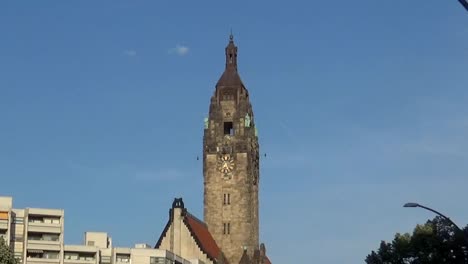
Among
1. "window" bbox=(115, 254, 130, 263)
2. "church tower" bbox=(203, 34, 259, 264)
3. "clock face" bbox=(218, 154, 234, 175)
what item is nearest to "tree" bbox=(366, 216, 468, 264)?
"window" bbox=(115, 254, 130, 263)

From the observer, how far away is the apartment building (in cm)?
10694

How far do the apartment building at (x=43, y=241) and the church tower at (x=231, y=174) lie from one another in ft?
67.2

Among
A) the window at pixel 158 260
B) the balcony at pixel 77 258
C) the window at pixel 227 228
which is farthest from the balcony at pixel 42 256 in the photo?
the window at pixel 227 228

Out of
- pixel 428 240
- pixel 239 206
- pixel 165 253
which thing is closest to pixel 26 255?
pixel 165 253

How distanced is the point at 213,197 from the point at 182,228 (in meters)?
7.54

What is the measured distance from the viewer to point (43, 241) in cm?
10975

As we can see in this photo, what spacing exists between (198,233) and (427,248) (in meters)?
49.2

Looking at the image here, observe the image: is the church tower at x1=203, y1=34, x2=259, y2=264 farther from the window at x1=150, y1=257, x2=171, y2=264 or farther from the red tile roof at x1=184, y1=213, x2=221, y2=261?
the window at x1=150, y1=257, x2=171, y2=264

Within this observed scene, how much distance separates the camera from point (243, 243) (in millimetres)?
134875

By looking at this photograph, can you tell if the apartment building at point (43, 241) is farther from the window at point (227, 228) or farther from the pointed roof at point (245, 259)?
the window at point (227, 228)

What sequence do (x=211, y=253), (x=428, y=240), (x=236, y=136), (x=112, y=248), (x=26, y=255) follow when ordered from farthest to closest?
1. (x=236, y=136)
2. (x=211, y=253)
3. (x=112, y=248)
4. (x=26, y=255)
5. (x=428, y=240)

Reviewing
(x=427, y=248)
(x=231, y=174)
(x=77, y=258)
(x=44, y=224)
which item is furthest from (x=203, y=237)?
(x=427, y=248)

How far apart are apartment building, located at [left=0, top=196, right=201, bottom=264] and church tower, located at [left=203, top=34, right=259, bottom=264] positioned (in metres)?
20.5

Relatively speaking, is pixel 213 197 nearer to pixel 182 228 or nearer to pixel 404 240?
pixel 182 228
